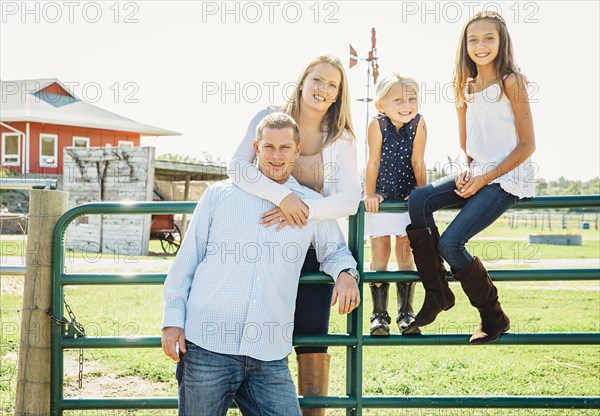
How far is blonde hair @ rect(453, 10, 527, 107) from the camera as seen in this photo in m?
Answer: 3.33

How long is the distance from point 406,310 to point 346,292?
54 centimetres

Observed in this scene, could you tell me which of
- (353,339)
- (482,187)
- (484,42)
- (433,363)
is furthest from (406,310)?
(433,363)

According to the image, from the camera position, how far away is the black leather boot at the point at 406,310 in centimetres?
340

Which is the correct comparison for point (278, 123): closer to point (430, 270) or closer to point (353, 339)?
point (430, 270)

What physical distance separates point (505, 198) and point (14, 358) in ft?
15.0

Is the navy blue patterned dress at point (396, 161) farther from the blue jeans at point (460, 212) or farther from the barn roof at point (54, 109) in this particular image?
the barn roof at point (54, 109)

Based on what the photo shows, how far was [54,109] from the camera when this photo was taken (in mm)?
30016

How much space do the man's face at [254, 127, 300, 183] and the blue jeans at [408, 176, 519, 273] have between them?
1.98 ft

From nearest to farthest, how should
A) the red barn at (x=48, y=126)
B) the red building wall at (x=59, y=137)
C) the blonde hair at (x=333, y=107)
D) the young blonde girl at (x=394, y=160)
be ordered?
1. the blonde hair at (x=333, y=107)
2. the young blonde girl at (x=394, y=160)
3. the red barn at (x=48, y=126)
4. the red building wall at (x=59, y=137)

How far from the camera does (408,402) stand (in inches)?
132

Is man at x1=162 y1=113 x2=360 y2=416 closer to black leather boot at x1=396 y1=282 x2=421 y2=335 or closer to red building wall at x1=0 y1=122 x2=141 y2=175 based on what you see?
black leather boot at x1=396 y1=282 x2=421 y2=335

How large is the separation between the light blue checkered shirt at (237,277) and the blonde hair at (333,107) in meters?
0.35

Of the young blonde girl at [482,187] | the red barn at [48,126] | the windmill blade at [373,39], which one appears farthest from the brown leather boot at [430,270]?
the red barn at [48,126]

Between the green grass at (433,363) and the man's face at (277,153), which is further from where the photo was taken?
the green grass at (433,363)
